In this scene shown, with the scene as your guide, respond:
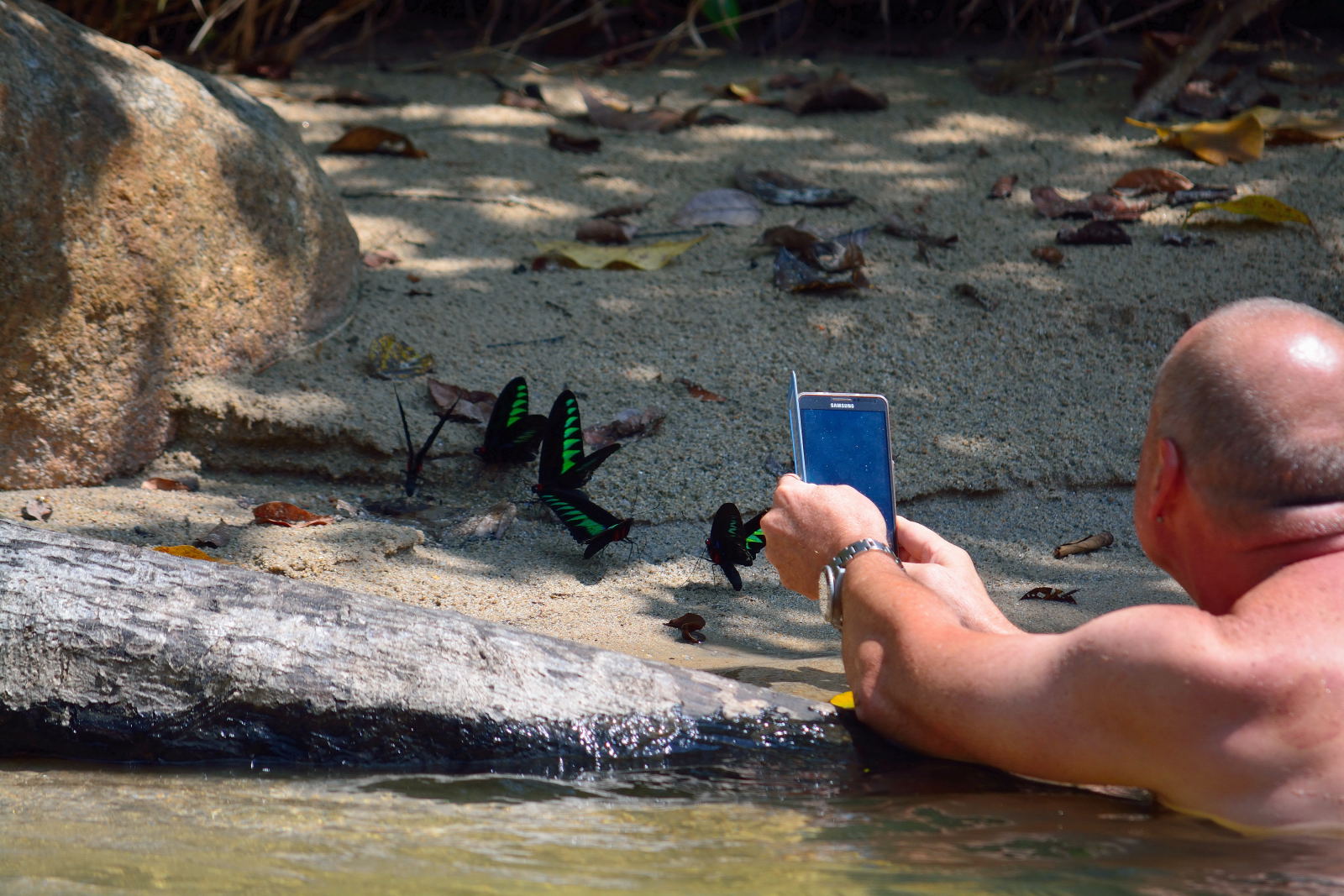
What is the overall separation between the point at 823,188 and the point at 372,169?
1850mm

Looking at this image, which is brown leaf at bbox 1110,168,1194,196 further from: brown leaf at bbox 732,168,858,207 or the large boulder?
the large boulder

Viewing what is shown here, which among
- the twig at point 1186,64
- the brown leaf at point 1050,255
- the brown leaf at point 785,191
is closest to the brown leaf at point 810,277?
the brown leaf at point 785,191

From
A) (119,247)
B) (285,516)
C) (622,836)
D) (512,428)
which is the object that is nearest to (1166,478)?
(622,836)

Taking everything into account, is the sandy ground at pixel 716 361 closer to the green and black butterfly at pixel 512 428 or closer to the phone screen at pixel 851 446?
the green and black butterfly at pixel 512 428

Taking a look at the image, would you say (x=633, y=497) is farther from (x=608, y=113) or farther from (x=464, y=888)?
(x=608, y=113)

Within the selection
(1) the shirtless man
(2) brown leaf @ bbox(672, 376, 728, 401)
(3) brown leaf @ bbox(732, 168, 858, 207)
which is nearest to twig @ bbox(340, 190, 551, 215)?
(3) brown leaf @ bbox(732, 168, 858, 207)

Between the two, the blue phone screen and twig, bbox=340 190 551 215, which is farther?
twig, bbox=340 190 551 215

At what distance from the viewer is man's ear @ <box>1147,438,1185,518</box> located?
1925 mm

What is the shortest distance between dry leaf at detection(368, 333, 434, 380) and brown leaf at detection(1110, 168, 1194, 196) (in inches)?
112

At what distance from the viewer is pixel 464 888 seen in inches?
65.7

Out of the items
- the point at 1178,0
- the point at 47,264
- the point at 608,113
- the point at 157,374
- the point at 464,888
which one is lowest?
the point at 464,888

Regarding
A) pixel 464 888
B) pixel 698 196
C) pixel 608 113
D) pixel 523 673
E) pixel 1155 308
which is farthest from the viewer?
pixel 608 113

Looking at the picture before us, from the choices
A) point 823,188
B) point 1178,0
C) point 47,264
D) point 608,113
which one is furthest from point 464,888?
point 1178,0

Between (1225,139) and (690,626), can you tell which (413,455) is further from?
(1225,139)
